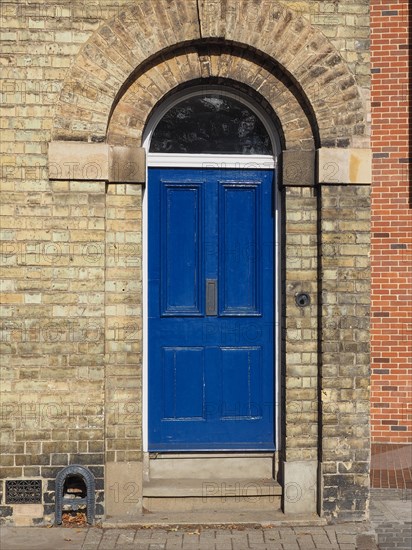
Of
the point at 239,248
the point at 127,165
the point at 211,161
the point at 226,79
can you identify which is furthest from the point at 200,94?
the point at 239,248

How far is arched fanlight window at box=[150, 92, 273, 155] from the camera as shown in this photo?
7164 mm

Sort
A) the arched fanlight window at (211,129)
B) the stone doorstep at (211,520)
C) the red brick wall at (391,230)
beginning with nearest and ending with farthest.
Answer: the stone doorstep at (211,520), the arched fanlight window at (211,129), the red brick wall at (391,230)

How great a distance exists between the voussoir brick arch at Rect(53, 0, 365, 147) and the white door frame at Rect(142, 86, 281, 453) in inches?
15.4

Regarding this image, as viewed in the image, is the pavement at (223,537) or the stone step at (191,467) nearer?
the pavement at (223,537)

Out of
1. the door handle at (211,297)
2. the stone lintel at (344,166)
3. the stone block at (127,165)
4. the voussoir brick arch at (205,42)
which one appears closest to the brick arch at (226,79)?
the voussoir brick arch at (205,42)

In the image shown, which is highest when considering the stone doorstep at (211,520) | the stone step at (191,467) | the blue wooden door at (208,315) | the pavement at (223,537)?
Answer: the blue wooden door at (208,315)

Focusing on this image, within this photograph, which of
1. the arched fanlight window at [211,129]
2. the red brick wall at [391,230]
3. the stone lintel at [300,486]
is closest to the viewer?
the stone lintel at [300,486]

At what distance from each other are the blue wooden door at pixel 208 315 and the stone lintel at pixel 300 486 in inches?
14.5

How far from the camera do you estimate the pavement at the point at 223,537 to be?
6176 millimetres

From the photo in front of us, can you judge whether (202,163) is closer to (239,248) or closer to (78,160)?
(239,248)

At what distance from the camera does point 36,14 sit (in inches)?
263

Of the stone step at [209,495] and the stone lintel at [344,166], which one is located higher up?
the stone lintel at [344,166]

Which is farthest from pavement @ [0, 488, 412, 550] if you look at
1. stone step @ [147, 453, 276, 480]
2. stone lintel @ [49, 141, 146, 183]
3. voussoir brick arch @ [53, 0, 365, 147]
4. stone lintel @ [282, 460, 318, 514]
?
voussoir brick arch @ [53, 0, 365, 147]

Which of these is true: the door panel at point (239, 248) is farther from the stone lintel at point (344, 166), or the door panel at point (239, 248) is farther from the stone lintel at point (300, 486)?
the stone lintel at point (300, 486)
